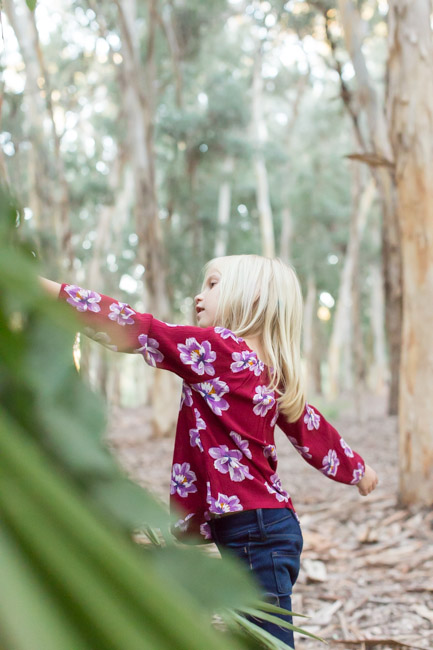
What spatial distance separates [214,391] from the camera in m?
2.03

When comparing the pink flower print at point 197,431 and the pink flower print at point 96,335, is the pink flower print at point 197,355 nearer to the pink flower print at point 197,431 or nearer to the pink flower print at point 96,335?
the pink flower print at point 197,431

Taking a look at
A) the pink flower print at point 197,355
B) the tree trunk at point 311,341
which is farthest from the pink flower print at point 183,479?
the tree trunk at point 311,341

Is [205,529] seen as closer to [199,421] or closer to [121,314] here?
[199,421]

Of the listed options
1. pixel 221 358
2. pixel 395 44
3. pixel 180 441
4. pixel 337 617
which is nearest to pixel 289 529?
pixel 180 441

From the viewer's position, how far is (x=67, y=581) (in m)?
0.18

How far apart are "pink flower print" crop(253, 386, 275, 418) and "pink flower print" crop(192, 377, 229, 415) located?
0.34ft

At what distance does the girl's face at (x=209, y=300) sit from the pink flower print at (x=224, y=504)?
1.74ft

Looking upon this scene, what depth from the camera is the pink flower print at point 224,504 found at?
2.02m

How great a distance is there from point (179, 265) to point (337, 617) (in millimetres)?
15437

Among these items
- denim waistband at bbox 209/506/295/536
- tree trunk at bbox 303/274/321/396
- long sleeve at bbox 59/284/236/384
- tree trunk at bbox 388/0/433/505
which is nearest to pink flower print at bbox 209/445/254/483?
denim waistband at bbox 209/506/295/536

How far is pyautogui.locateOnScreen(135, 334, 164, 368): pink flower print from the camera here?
184 centimetres

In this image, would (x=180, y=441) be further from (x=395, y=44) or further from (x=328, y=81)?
(x=328, y=81)

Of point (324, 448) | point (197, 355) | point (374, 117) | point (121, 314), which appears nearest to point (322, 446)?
point (324, 448)

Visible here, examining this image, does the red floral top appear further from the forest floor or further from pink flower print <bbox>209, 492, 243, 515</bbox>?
the forest floor
